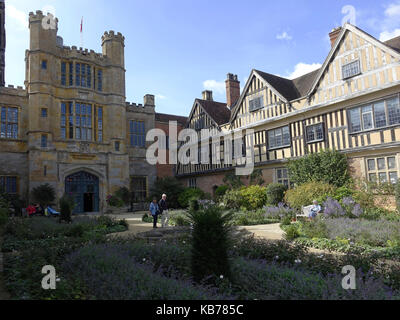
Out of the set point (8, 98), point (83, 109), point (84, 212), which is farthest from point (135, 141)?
point (8, 98)

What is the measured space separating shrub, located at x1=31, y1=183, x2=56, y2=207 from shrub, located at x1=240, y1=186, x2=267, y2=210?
12.2 m

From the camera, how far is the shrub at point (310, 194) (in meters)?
13.6

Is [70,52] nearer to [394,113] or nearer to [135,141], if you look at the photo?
[135,141]

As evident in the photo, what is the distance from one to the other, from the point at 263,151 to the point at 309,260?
45.4ft

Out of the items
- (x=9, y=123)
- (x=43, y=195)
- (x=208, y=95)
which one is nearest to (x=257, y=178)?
(x=43, y=195)

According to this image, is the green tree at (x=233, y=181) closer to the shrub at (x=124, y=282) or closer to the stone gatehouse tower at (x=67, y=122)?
the stone gatehouse tower at (x=67, y=122)

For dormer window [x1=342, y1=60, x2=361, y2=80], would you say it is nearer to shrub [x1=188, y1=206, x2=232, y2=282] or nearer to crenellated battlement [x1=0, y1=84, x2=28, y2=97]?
shrub [x1=188, y1=206, x2=232, y2=282]

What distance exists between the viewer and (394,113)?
42.8 ft

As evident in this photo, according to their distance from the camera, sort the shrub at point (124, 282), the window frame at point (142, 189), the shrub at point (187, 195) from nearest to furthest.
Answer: the shrub at point (124, 282), the shrub at point (187, 195), the window frame at point (142, 189)

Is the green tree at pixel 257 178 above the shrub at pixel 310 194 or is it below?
above

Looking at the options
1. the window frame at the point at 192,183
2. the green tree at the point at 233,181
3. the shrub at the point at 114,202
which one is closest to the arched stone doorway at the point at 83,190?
the shrub at the point at 114,202

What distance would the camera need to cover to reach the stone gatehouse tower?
68.5ft

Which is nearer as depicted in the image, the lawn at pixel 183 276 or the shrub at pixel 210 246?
the lawn at pixel 183 276

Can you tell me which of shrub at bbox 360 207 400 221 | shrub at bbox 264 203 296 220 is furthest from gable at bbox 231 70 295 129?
shrub at bbox 360 207 400 221
